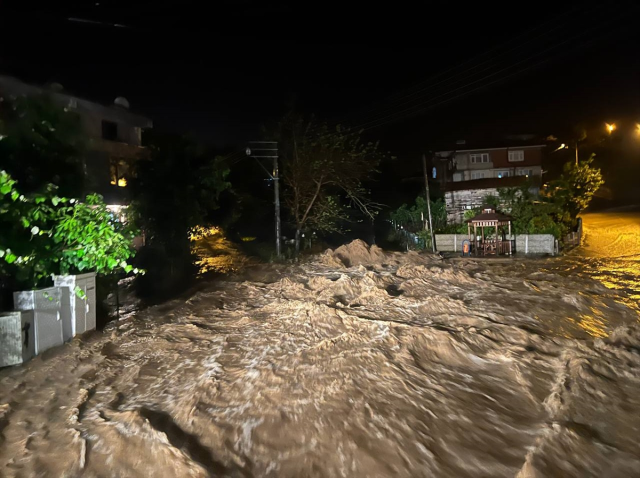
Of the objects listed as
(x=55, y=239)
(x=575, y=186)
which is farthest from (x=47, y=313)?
(x=575, y=186)

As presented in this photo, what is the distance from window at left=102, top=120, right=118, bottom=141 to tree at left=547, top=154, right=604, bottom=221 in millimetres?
24670

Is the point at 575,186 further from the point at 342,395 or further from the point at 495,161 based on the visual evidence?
the point at 342,395

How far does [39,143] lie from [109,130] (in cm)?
1701

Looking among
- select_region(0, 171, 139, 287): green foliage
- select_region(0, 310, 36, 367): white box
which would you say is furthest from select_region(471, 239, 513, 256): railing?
select_region(0, 310, 36, 367): white box

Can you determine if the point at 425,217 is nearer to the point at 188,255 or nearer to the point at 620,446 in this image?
the point at 188,255

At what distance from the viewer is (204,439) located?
3938 millimetres

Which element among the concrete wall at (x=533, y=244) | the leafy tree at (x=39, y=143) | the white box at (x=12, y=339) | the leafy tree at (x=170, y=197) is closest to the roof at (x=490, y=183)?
the concrete wall at (x=533, y=244)

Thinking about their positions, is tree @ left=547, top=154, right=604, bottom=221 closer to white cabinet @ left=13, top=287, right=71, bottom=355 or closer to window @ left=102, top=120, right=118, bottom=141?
white cabinet @ left=13, top=287, right=71, bottom=355

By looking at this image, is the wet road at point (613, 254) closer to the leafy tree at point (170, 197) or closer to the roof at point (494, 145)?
the roof at point (494, 145)

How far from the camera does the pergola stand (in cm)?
1875

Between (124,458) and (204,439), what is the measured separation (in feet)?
2.35

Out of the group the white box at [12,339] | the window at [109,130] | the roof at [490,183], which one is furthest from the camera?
the roof at [490,183]

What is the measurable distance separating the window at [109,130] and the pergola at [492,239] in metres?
19.5

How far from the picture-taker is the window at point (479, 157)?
1499 inches
